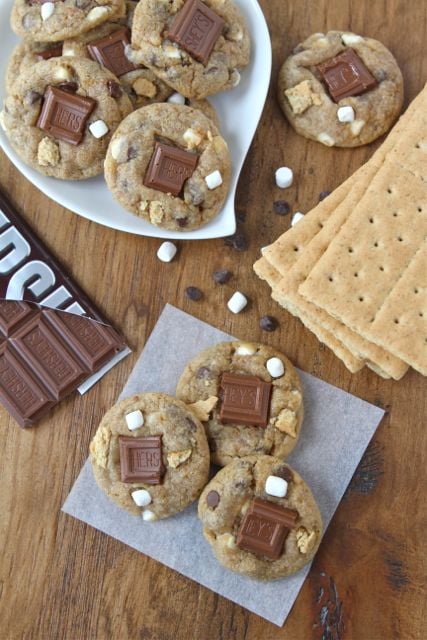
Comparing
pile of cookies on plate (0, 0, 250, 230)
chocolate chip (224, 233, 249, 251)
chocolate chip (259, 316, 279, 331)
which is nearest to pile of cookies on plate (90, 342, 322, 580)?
chocolate chip (259, 316, 279, 331)

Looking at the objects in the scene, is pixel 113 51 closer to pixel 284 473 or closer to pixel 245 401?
pixel 245 401

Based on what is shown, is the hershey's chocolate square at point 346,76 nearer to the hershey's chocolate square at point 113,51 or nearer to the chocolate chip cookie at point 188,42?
the chocolate chip cookie at point 188,42

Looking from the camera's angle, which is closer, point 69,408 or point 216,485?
point 216,485

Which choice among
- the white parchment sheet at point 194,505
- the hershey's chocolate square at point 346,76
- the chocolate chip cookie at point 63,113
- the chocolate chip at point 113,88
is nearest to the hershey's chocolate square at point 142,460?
the white parchment sheet at point 194,505

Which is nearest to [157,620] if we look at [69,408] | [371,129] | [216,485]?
[216,485]

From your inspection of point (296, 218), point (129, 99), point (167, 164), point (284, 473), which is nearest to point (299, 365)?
point (284, 473)

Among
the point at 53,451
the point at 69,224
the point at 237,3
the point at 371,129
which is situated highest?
the point at 237,3

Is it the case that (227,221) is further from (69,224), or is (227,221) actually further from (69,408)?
(69,408)

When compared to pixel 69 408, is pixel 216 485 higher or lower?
lower
